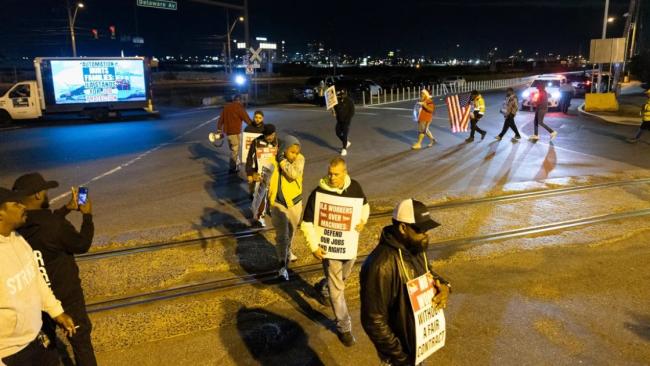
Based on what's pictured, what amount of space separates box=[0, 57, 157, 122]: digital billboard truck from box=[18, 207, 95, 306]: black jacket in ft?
73.1

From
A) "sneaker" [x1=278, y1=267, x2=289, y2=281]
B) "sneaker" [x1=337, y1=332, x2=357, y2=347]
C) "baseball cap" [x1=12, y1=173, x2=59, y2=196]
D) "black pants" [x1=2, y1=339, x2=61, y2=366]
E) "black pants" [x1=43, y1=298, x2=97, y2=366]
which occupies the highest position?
"baseball cap" [x1=12, y1=173, x2=59, y2=196]

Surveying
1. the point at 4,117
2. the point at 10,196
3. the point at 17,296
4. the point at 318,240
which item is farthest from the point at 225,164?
the point at 4,117

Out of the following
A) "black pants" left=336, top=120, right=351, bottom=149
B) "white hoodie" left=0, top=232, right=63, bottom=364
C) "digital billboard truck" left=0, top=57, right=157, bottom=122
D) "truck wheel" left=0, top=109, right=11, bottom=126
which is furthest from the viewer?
"digital billboard truck" left=0, top=57, right=157, bottom=122

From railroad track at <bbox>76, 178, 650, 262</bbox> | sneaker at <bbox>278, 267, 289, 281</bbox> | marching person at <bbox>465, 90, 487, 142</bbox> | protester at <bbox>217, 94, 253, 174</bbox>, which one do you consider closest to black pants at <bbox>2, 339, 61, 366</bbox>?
sneaker at <bbox>278, 267, 289, 281</bbox>

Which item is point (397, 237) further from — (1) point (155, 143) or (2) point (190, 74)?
(2) point (190, 74)

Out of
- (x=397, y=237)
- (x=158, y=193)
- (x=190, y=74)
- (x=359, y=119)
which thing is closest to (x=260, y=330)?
(x=397, y=237)

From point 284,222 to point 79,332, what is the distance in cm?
242

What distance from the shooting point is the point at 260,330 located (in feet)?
16.0

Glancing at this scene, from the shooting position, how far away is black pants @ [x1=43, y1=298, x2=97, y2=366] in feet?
11.9

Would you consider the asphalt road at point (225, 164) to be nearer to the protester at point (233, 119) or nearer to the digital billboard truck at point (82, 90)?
the protester at point (233, 119)

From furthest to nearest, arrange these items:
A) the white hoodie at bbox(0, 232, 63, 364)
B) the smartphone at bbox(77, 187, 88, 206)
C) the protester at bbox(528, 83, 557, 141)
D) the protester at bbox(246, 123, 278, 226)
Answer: the protester at bbox(528, 83, 557, 141) → the protester at bbox(246, 123, 278, 226) → the smartphone at bbox(77, 187, 88, 206) → the white hoodie at bbox(0, 232, 63, 364)

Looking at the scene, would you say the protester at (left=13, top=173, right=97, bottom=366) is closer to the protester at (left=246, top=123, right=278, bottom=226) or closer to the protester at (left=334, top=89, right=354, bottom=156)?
the protester at (left=246, top=123, right=278, bottom=226)

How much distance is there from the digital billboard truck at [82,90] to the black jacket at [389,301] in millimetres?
23727

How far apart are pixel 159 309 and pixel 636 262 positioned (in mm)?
5795
